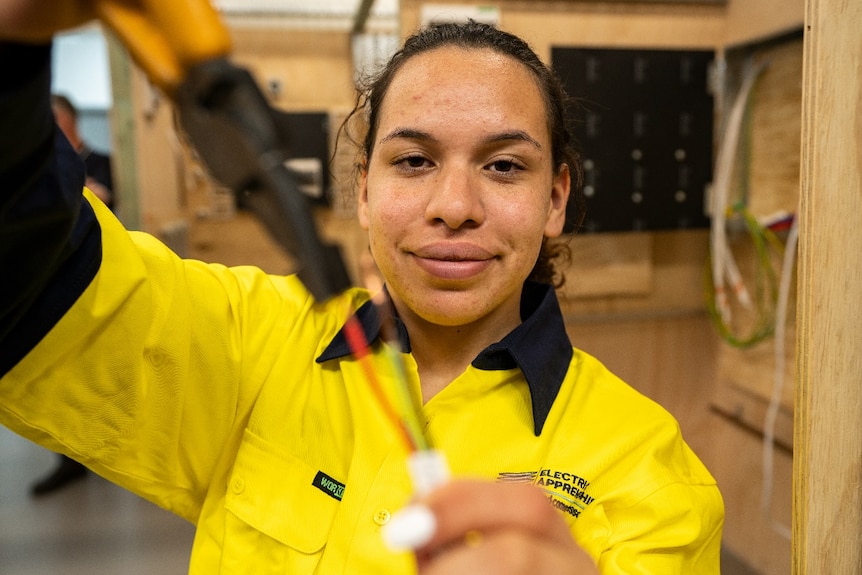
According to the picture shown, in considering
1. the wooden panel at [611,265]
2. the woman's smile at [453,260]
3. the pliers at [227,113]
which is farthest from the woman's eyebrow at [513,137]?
the wooden panel at [611,265]

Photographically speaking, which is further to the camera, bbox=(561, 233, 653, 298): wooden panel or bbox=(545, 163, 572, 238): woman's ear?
bbox=(561, 233, 653, 298): wooden panel

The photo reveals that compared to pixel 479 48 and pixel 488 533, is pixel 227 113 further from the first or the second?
pixel 479 48

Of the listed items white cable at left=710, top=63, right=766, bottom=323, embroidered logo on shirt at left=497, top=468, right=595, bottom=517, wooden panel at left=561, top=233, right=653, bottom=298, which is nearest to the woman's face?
embroidered logo on shirt at left=497, top=468, right=595, bottom=517

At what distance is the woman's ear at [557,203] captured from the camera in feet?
2.67

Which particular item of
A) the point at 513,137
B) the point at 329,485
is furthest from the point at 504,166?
the point at 329,485

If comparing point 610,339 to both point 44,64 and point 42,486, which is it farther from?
point 42,486

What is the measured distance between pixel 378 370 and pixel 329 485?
0.45ft

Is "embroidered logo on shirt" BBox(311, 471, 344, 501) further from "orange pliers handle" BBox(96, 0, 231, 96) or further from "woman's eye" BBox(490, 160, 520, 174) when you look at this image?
"orange pliers handle" BBox(96, 0, 231, 96)

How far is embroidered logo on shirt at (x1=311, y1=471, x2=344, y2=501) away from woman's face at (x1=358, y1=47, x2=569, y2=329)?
0.20 metres

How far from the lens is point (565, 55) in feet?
5.42

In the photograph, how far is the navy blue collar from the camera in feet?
2.46

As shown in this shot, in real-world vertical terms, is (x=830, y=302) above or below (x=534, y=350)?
above

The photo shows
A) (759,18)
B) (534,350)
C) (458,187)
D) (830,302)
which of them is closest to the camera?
(830,302)

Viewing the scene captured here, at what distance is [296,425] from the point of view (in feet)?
2.53
